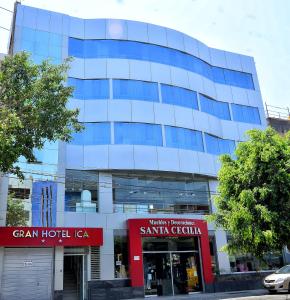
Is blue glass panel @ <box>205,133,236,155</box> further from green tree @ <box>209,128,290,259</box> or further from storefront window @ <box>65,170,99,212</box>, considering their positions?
storefront window @ <box>65,170,99,212</box>

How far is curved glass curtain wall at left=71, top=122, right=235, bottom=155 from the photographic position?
22.2 metres

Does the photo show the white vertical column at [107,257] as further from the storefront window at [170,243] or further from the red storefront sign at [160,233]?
the storefront window at [170,243]

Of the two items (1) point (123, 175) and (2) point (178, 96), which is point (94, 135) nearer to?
(1) point (123, 175)

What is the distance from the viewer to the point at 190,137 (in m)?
24.5

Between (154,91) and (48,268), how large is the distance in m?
12.4

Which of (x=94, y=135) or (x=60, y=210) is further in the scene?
(x=94, y=135)

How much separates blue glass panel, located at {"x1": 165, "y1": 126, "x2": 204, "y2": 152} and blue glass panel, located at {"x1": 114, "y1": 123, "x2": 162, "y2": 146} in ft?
2.21

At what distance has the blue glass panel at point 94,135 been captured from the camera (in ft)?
72.3

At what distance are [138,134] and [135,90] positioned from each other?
9.95 ft

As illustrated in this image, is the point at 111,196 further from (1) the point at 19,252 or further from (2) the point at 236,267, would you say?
(2) the point at 236,267

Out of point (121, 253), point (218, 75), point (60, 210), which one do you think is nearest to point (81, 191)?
point (60, 210)

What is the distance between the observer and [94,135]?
22.3m

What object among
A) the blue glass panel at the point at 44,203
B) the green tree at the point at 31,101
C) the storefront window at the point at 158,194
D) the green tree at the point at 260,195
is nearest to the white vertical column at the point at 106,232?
the storefront window at the point at 158,194

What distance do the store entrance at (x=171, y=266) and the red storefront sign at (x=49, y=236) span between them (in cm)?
328
